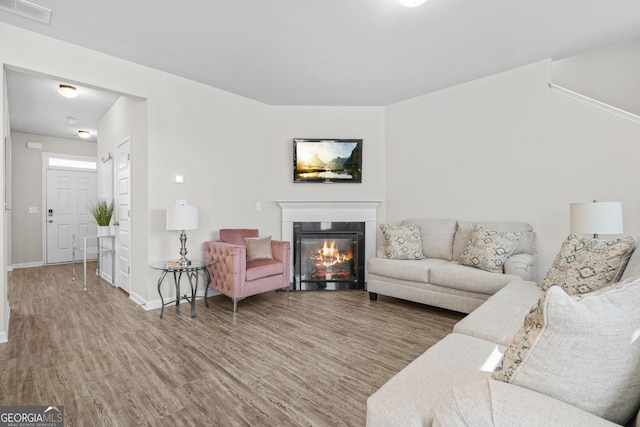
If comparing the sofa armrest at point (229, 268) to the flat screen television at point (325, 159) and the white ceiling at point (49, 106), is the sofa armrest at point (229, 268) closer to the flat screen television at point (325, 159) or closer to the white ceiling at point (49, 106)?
the flat screen television at point (325, 159)

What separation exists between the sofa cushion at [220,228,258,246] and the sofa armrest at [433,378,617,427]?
3.38 m

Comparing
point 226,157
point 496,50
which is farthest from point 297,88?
point 496,50

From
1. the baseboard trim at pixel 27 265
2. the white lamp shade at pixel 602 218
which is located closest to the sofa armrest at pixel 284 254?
the white lamp shade at pixel 602 218

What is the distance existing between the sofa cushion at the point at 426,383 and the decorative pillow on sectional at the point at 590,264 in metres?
0.97

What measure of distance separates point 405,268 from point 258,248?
1.76m

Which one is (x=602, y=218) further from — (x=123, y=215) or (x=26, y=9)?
(x=123, y=215)

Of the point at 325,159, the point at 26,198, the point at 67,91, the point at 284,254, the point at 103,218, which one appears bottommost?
the point at 284,254

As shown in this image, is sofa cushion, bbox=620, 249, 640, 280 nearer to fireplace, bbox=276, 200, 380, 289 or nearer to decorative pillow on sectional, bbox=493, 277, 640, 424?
decorative pillow on sectional, bbox=493, 277, 640, 424

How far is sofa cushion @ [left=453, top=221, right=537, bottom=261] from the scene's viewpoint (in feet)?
10.7

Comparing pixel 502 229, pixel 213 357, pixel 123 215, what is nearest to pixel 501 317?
pixel 502 229

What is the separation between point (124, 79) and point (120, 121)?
116 cm

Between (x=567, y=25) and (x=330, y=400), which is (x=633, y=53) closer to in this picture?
(x=567, y=25)

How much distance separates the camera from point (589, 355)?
73cm

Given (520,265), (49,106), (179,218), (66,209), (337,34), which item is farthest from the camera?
(66,209)
